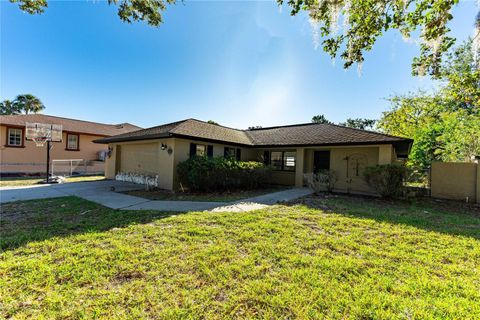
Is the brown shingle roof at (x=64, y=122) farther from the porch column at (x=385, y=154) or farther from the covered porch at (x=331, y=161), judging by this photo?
the porch column at (x=385, y=154)

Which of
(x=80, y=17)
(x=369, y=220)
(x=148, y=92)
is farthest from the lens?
(x=148, y=92)

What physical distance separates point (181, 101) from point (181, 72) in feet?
12.1

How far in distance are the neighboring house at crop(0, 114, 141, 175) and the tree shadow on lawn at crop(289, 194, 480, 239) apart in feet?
66.7

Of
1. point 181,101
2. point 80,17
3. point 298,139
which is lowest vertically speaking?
point 298,139

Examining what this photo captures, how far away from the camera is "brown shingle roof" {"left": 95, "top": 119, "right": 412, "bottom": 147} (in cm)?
987

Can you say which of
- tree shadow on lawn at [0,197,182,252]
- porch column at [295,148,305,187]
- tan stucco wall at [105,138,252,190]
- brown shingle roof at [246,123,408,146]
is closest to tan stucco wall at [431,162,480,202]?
brown shingle roof at [246,123,408,146]

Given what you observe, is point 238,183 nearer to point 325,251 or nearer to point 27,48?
point 325,251

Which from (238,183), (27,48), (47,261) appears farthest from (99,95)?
(47,261)

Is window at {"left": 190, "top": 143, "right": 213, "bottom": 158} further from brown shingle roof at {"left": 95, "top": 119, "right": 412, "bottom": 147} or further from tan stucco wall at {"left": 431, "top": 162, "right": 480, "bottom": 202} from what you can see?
tan stucco wall at {"left": 431, "top": 162, "right": 480, "bottom": 202}

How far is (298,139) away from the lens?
41.4 feet

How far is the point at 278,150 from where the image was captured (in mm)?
13344

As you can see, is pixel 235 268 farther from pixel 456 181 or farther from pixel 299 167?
pixel 456 181

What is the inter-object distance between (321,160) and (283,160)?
227 cm

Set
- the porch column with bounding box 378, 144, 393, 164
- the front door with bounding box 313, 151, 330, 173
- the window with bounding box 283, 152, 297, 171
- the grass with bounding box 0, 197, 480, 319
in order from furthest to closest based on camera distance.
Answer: the window with bounding box 283, 152, 297, 171 < the front door with bounding box 313, 151, 330, 173 < the porch column with bounding box 378, 144, 393, 164 < the grass with bounding box 0, 197, 480, 319
